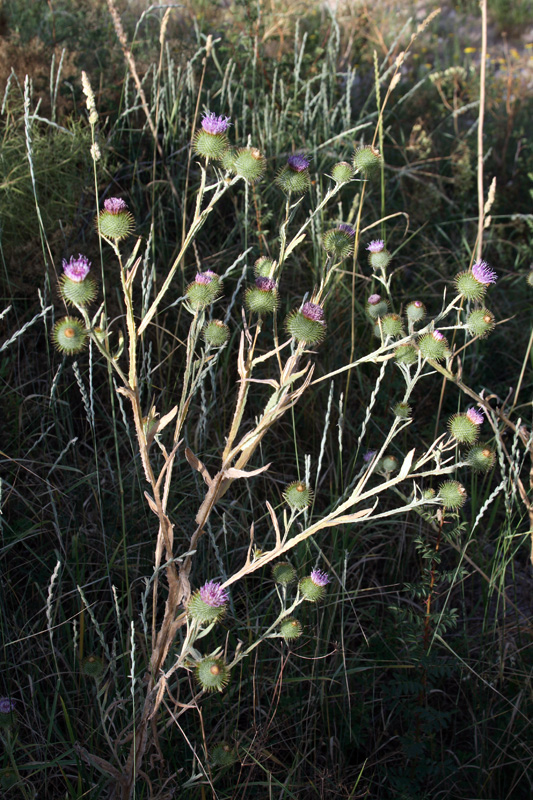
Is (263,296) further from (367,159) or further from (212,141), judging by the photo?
(367,159)

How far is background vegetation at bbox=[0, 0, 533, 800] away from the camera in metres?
1.86

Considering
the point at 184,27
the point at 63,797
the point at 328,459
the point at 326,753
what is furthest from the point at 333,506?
the point at 184,27

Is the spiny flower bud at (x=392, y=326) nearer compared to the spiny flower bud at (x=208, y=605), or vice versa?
the spiny flower bud at (x=208, y=605)

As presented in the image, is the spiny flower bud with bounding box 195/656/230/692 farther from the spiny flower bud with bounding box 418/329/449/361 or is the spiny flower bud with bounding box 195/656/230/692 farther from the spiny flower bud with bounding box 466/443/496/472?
the spiny flower bud with bounding box 418/329/449/361

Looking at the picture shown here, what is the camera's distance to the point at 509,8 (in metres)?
7.99

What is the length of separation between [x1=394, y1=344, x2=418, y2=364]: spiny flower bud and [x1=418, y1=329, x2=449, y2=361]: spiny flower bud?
79 mm

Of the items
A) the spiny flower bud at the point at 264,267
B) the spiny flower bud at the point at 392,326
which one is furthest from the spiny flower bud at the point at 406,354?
the spiny flower bud at the point at 264,267

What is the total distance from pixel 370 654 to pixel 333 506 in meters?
0.46

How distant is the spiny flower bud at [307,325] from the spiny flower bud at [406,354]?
33 cm

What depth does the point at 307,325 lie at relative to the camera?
156cm

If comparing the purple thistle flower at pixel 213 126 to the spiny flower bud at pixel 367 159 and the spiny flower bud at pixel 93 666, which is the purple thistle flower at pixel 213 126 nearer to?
the spiny flower bud at pixel 367 159

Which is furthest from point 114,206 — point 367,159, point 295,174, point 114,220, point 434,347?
point 434,347

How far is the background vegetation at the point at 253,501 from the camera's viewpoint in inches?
73.2

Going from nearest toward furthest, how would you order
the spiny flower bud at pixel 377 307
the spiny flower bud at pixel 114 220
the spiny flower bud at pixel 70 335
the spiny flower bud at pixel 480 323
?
1. the spiny flower bud at pixel 70 335
2. the spiny flower bud at pixel 114 220
3. the spiny flower bud at pixel 480 323
4. the spiny flower bud at pixel 377 307
